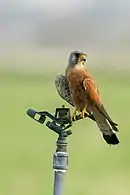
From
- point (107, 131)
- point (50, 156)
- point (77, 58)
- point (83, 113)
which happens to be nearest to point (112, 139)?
point (107, 131)

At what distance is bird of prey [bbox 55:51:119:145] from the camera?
294cm

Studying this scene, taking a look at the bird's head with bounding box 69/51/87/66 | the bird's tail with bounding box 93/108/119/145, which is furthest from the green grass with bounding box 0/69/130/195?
the bird's tail with bounding box 93/108/119/145

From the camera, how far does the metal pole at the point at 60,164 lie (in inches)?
104

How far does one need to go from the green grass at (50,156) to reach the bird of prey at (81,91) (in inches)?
72.0

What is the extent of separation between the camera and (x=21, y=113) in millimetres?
8258

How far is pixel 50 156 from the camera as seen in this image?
604cm

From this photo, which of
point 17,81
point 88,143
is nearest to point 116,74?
point 17,81

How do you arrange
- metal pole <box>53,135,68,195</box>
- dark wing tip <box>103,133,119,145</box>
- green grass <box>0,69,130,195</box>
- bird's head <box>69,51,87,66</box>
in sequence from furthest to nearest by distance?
green grass <box>0,69,130,195</box>, bird's head <box>69,51,87,66</box>, dark wing tip <box>103,133,119,145</box>, metal pole <box>53,135,68,195</box>

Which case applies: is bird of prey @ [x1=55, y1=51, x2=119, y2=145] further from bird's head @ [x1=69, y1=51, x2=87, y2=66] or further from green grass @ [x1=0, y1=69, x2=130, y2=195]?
green grass @ [x1=0, y1=69, x2=130, y2=195]

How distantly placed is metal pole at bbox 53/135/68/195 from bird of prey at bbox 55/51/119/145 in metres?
0.25

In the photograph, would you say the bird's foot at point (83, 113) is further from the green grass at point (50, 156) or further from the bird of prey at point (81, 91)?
the green grass at point (50, 156)

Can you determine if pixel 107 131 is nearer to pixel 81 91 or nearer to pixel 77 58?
pixel 81 91

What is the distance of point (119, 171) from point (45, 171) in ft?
1.65

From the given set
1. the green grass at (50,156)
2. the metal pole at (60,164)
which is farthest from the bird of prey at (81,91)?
the green grass at (50,156)
